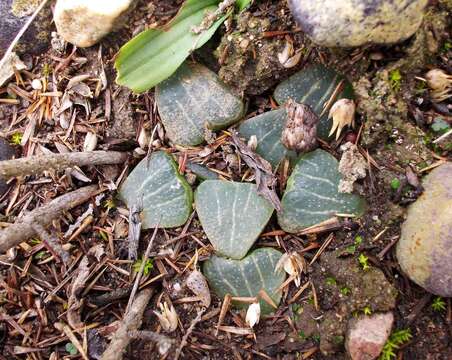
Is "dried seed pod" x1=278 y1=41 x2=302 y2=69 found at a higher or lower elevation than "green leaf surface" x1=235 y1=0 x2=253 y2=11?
lower

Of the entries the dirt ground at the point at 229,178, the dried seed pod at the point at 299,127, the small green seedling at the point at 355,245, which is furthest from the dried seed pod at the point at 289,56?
the small green seedling at the point at 355,245

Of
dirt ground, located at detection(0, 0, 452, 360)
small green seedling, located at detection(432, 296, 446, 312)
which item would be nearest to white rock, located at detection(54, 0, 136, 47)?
dirt ground, located at detection(0, 0, 452, 360)

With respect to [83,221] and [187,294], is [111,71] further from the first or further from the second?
[187,294]

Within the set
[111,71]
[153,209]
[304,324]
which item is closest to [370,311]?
[304,324]

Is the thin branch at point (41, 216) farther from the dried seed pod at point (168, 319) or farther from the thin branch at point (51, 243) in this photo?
the dried seed pod at point (168, 319)

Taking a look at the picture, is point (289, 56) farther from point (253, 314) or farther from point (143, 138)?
point (253, 314)

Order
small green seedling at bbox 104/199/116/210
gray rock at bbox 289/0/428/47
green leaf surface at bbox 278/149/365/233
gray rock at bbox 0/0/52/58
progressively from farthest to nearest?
gray rock at bbox 0/0/52/58 < small green seedling at bbox 104/199/116/210 < green leaf surface at bbox 278/149/365/233 < gray rock at bbox 289/0/428/47

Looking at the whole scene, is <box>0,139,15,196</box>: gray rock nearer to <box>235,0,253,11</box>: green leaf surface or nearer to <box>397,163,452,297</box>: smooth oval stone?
<box>235,0,253,11</box>: green leaf surface
